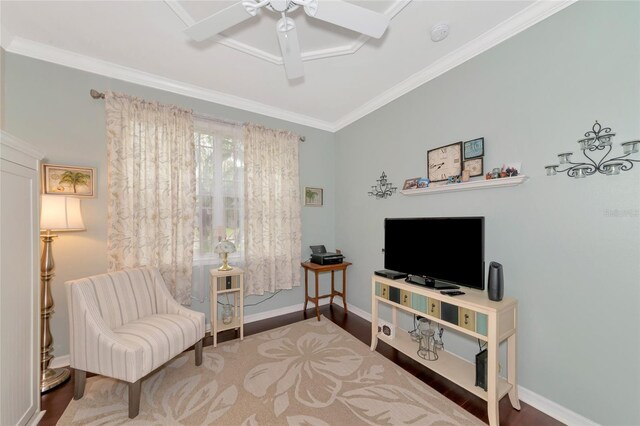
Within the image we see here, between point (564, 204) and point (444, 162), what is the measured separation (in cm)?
92

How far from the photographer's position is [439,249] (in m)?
2.05

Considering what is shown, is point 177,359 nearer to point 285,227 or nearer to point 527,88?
point 285,227

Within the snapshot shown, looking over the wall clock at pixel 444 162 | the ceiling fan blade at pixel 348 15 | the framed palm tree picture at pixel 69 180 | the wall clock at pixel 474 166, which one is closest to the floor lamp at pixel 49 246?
the framed palm tree picture at pixel 69 180

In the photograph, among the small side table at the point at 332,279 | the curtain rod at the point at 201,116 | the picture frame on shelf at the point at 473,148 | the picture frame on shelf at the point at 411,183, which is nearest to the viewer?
the picture frame on shelf at the point at 473,148

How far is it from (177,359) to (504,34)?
4013mm

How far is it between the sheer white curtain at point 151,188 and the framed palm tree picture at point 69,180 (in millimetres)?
160

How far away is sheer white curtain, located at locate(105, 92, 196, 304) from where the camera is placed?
7.70 feet

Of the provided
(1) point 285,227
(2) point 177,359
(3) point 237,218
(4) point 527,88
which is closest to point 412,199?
(4) point 527,88

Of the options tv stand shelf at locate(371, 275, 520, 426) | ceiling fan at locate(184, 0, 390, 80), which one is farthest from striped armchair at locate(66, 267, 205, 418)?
ceiling fan at locate(184, 0, 390, 80)

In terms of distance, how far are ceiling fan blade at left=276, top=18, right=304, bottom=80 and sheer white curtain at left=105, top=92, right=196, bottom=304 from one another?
1519 mm

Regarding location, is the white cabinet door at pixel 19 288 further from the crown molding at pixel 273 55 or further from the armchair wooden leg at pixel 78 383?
the crown molding at pixel 273 55

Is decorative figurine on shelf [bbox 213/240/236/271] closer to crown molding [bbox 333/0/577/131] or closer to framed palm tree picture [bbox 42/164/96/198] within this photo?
framed palm tree picture [bbox 42/164/96/198]

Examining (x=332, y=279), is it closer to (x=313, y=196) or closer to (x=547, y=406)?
(x=313, y=196)

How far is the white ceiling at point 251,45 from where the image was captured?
5.71 ft
